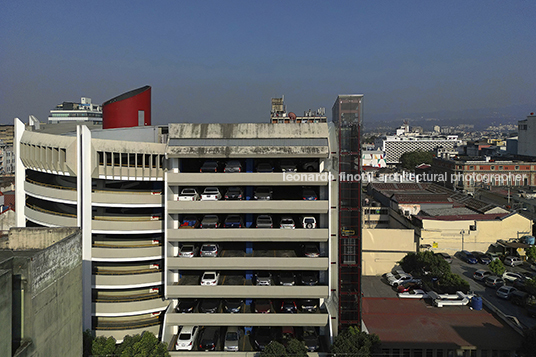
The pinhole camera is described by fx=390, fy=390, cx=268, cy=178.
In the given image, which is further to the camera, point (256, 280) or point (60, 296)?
point (256, 280)

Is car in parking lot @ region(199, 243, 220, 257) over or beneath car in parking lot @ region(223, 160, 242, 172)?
beneath

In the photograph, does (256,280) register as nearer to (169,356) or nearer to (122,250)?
(169,356)

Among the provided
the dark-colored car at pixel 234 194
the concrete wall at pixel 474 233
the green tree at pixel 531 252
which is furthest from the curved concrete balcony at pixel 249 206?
the green tree at pixel 531 252

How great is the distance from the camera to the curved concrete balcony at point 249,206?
25.1 metres

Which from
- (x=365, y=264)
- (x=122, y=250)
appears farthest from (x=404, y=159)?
(x=122, y=250)

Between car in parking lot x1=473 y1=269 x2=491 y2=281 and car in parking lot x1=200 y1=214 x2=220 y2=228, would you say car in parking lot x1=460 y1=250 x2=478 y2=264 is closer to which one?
car in parking lot x1=473 y1=269 x2=491 y2=281

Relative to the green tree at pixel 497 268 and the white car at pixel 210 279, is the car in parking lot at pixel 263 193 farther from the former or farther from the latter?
the green tree at pixel 497 268

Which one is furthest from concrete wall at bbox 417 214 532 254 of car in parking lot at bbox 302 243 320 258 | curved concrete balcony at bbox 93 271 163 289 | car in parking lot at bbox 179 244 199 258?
curved concrete balcony at bbox 93 271 163 289

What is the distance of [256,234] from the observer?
25.3 meters

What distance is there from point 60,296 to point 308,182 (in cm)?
1535

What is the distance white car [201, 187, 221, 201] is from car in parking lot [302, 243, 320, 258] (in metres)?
6.92

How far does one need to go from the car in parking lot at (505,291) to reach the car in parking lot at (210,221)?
2773 centimetres

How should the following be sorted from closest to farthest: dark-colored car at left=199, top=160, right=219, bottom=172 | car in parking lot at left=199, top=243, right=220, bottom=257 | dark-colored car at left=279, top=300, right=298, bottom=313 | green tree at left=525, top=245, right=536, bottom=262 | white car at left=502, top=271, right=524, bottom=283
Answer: dark-colored car at left=279, top=300, right=298, bottom=313, car in parking lot at left=199, top=243, right=220, bottom=257, dark-colored car at left=199, top=160, right=219, bottom=172, white car at left=502, top=271, right=524, bottom=283, green tree at left=525, top=245, right=536, bottom=262

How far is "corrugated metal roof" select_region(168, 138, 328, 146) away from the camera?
86.5 ft
